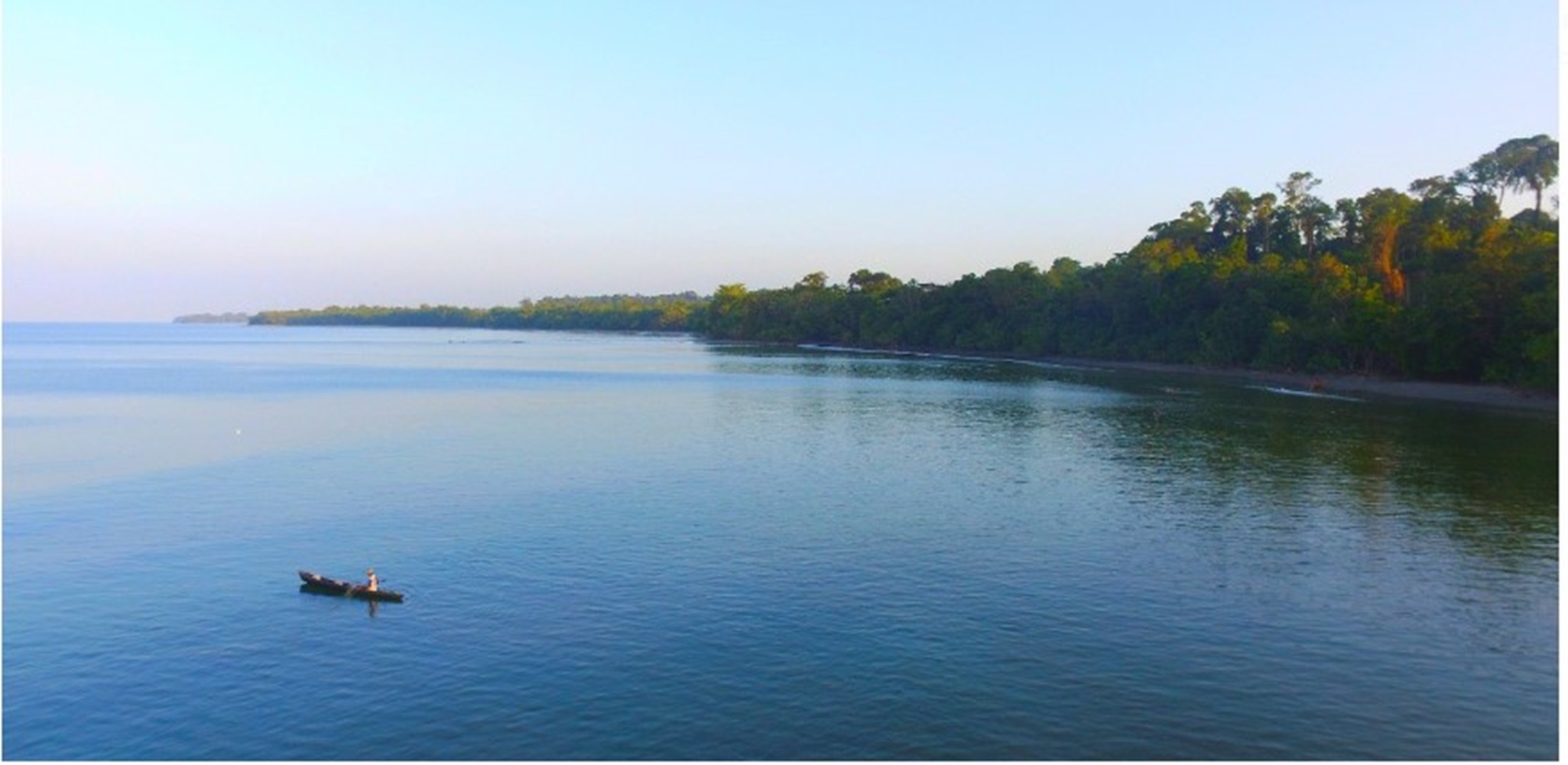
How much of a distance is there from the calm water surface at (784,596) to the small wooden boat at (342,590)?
497mm

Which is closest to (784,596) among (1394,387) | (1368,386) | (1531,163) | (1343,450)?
(1343,450)

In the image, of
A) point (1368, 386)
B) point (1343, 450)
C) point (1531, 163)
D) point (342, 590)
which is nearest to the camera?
point (342, 590)

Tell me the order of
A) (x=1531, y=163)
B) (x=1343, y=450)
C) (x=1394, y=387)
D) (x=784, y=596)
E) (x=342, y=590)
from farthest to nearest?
(x=1531, y=163) → (x=1394, y=387) → (x=1343, y=450) → (x=784, y=596) → (x=342, y=590)

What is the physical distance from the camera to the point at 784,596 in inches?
1156

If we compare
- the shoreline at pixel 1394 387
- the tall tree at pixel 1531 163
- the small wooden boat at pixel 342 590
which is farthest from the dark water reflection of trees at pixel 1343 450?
the tall tree at pixel 1531 163

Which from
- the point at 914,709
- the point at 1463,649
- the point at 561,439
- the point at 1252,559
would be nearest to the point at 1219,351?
the point at 561,439

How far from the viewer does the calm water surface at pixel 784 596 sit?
21047 mm

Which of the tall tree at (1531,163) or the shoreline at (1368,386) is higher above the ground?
the tall tree at (1531,163)

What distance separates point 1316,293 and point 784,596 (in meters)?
88.6


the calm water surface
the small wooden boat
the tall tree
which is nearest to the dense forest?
the tall tree

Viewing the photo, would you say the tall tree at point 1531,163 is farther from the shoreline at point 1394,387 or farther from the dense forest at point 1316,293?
the shoreline at point 1394,387

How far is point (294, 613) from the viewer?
27.8 meters

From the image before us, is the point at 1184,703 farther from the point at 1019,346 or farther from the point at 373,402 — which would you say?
the point at 1019,346

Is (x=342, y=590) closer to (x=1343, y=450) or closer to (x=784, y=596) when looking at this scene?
(x=784, y=596)
